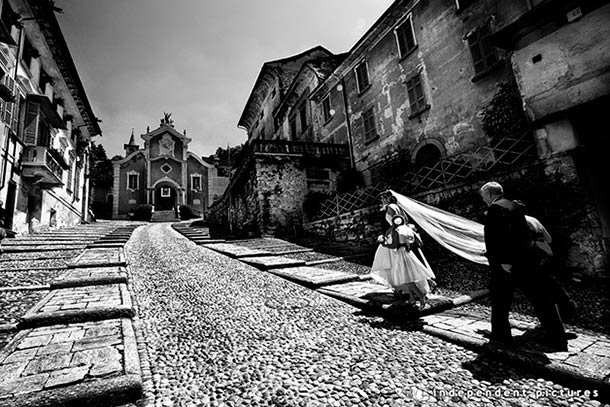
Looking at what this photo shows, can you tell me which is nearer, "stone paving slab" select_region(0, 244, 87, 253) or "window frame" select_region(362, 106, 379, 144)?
"stone paving slab" select_region(0, 244, 87, 253)

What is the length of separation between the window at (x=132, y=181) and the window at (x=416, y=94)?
1354 inches

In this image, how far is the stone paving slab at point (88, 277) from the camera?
5035 mm

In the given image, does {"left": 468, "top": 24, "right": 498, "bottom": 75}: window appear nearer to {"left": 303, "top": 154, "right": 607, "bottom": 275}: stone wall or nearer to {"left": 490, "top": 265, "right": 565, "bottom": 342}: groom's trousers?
{"left": 303, "top": 154, "right": 607, "bottom": 275}: stone wall

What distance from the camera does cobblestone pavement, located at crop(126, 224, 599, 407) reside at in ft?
6.86

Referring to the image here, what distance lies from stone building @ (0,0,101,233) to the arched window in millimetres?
15981

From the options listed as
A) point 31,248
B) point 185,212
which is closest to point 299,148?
point 31,248

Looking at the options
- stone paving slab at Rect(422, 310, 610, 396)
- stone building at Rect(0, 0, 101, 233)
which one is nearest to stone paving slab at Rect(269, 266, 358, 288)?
stone paving slab at Rect(422, 310, 610, 396)

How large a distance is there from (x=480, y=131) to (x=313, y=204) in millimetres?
8374

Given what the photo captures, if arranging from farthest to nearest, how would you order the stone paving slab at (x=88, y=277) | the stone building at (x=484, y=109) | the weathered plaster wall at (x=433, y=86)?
the weathered plaster wall at (x=433, y=86)
the stone building at (x=484, y=109)
the stone paving slab at (x=88, y=277)

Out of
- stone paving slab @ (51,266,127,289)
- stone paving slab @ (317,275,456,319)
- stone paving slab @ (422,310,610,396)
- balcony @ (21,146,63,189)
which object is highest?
balcony @ (21,146,63,189)

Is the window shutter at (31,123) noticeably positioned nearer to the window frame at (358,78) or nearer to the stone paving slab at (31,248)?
the stone paving slab at (31,248)

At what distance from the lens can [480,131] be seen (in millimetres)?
10039

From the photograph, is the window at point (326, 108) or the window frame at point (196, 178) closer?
the window at point (326, 108)

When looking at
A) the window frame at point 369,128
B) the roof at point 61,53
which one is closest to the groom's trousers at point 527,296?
the window frame at point 369,128
